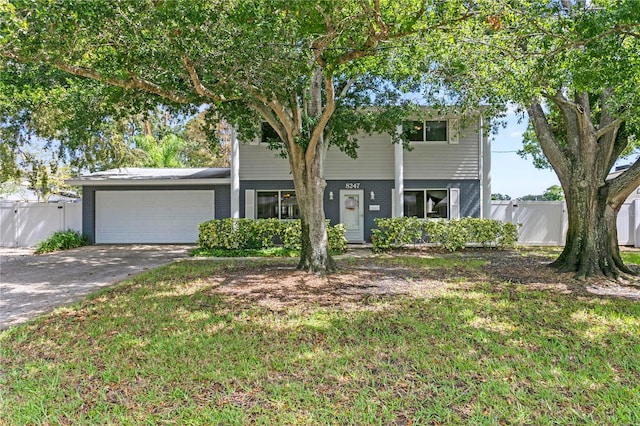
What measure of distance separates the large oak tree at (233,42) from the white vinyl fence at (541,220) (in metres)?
8.85

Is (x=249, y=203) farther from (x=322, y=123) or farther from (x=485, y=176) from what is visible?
(x=485, y=176)

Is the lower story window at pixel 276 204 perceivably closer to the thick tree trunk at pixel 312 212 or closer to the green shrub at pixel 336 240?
the green shrub at pixel 336 240

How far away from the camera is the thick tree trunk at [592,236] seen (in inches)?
322

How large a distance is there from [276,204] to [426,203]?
570 centimetres

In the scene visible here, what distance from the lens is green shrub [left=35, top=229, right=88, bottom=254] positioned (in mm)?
13367

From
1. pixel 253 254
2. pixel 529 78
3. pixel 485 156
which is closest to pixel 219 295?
pixel 253 254

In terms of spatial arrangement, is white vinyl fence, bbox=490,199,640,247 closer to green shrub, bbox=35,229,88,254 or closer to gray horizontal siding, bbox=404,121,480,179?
gray horizontal siding, bbox=404,121,480,179

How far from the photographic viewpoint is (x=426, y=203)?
14320 millimetres

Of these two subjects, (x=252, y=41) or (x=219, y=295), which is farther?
(x=219, y=295)

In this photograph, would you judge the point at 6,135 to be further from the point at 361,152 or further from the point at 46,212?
the point at 361,152

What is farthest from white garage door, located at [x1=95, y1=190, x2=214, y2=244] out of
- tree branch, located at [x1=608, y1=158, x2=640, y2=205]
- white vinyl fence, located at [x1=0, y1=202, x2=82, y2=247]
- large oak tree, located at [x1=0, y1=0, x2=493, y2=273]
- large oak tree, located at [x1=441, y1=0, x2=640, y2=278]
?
tree branch, located at [x1=608, y1=158, x2=640, y2=205]

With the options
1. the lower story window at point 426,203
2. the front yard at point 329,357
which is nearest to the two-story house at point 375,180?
the lower story window at point 426,203

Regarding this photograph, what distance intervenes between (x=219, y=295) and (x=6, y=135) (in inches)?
412

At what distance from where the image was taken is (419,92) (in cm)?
1037
